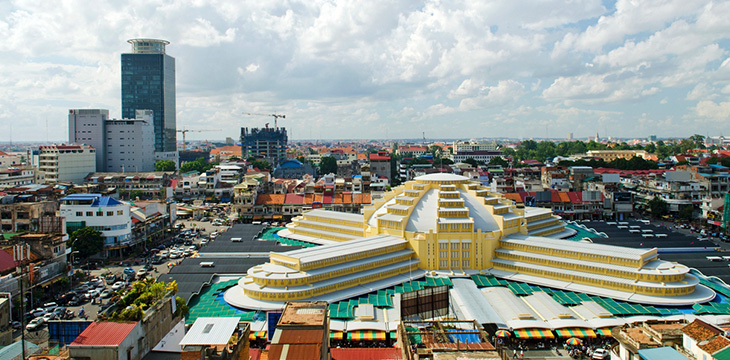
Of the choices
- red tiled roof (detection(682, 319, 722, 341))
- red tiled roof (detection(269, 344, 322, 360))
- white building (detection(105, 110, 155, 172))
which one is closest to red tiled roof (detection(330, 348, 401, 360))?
red tiled roof (detection(269, 344, 322, 360))

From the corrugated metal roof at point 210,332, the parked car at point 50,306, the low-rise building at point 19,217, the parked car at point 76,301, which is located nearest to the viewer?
the corrugated metal roof at point 210,332

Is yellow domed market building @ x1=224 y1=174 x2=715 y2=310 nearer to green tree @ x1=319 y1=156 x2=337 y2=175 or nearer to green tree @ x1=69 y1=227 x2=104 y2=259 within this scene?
green tree @ x1=69 y1=227 x2=104 y2=259

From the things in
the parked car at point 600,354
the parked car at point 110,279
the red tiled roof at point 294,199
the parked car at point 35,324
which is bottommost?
the parked car at point 600,354

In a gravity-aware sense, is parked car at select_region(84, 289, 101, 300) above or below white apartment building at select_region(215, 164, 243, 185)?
below

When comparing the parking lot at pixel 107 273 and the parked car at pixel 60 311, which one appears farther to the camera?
the parked car at pixel 60 311

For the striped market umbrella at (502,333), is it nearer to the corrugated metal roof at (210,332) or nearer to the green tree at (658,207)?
the corrugated metal roof at (210,332)

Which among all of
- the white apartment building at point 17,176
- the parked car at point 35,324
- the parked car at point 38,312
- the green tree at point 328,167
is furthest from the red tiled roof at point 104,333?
the green tree at point 328,167

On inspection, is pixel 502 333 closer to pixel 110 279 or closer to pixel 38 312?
pixel 38 312

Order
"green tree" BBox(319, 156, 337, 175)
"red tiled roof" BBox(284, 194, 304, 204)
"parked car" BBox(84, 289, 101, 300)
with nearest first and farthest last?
"parked car" BBox(84, 289, 101, 300) < "red tiled roof" BBox(284, 194, 304, 204) < "green tree" BBox(319, 156, 337, 175)
